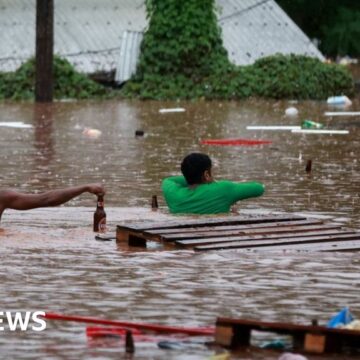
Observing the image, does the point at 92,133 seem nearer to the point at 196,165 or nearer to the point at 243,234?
the point at 196,165

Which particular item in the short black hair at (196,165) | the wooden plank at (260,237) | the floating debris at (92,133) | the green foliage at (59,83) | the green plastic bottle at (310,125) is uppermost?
the green foliage at (59,83)

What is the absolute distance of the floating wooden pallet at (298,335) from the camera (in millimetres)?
7672

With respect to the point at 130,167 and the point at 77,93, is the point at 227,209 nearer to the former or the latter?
the point at 130,167

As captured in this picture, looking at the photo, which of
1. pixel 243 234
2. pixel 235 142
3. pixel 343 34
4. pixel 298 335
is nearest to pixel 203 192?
pixel 243 234

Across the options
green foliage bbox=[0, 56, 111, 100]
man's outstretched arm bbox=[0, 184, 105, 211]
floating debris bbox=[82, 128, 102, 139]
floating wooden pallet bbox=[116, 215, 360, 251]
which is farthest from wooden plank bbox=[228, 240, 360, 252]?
green foliage bbox=[0, 56, 111, 100]

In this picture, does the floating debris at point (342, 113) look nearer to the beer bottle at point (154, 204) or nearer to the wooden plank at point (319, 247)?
the beer bottle at point (154, 204)

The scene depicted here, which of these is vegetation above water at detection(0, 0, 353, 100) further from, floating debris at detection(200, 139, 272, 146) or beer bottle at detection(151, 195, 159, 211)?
beer bottle at detection(151, 195, 159, 211)

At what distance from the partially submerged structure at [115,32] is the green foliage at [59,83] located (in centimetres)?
94

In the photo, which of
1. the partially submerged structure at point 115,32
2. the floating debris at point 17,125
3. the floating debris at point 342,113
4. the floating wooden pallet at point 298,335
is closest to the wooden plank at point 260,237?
the floating wooden pallet at point 298,335

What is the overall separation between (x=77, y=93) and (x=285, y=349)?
2707cm

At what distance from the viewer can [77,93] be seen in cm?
3459

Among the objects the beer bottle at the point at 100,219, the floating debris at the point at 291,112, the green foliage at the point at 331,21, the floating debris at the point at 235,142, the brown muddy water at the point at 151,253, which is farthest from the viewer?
the green foliage at the point at 331,21

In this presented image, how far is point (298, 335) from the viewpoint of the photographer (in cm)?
781

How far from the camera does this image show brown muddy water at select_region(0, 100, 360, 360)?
874 centimetres
